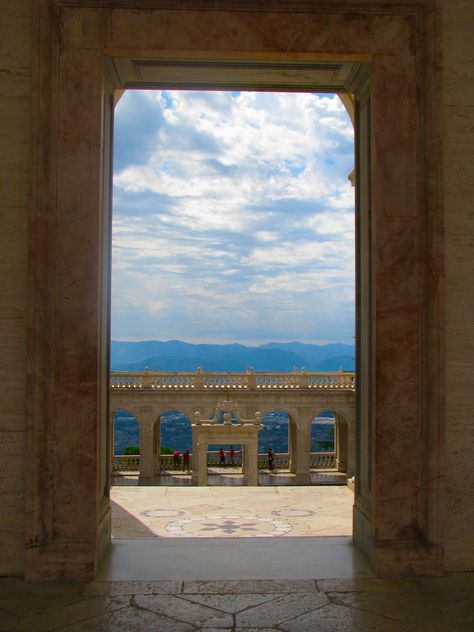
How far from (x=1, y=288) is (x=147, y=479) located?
1370 inches

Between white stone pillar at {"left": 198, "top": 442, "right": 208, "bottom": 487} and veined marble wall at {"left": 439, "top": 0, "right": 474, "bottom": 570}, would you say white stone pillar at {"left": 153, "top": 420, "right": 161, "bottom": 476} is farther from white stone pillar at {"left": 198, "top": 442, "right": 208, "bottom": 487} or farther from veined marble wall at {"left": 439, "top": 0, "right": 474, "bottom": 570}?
veined marble wall at {"left": 439, "top": 0, "right": 474, "bottom": 570}

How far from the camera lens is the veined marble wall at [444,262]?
5.08 m

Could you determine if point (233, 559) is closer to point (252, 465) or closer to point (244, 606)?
point (244, 606)

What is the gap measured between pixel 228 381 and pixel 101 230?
118 feet

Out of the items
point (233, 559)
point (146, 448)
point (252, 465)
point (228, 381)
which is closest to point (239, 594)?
point (233, 559)

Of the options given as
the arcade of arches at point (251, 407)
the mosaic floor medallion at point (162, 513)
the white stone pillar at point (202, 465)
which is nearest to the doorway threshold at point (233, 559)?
the mosaic floor medallion at point (162, 513)

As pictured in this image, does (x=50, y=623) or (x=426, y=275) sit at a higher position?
(x=426, y=275)

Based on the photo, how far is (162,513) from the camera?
11.6 meters

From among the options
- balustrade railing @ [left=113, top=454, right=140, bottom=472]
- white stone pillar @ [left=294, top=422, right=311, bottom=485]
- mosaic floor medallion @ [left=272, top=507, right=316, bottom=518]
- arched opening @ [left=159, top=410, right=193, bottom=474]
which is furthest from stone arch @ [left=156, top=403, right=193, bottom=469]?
mosaic floor medallion @ [left=272, top=507, right=316, bottom=518]

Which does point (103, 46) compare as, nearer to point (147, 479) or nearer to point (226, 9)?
point (226, 9)

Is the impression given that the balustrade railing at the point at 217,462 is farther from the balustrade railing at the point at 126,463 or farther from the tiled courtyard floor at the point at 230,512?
the tiled courtyard floor at the point at 230,512

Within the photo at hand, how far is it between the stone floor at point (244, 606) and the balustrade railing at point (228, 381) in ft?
116

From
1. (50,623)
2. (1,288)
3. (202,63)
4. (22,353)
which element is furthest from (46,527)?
(202,63)

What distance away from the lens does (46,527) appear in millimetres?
4984
